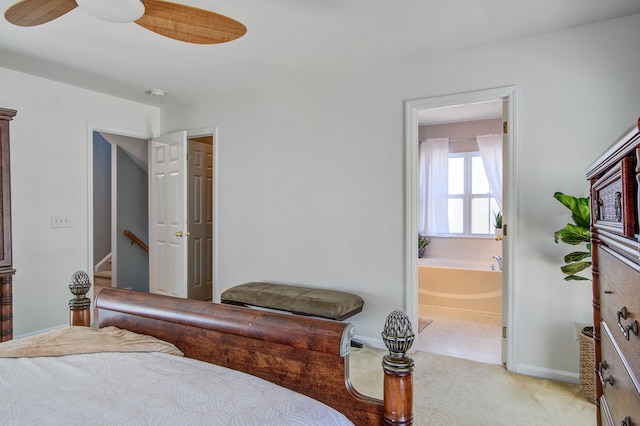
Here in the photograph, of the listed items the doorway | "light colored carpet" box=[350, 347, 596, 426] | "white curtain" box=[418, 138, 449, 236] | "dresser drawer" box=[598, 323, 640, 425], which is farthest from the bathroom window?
"dresser drawer" box=[598, 323, 640, 425]

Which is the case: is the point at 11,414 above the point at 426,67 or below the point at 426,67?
below

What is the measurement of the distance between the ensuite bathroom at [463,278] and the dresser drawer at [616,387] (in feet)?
5.87

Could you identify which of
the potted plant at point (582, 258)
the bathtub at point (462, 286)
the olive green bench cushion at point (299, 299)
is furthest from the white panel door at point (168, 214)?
the potted plant at point (582, 258)

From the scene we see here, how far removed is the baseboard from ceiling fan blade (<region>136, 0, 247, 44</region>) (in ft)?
9.22

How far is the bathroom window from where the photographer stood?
543 cm

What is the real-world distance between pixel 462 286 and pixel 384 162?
2.16 meters

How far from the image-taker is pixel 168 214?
178 inches

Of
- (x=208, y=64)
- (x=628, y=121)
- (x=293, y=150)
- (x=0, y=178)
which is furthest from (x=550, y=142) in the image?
(x=0, y=178)

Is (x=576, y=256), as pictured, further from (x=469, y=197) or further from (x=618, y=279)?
(x=469, y=197)

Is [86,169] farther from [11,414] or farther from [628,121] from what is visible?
[628,121]

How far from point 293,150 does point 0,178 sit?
227cm

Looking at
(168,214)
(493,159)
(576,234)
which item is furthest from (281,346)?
(493,159)

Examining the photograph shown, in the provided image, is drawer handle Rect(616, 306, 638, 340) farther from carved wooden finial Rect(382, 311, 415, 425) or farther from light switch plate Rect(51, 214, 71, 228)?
light switch plate Rect(51, 214, 71, 228)

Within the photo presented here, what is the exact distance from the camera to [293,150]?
152 inches
